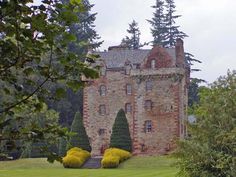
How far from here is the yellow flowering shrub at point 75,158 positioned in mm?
46294

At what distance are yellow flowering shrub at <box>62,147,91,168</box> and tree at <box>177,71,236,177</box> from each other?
2694cm

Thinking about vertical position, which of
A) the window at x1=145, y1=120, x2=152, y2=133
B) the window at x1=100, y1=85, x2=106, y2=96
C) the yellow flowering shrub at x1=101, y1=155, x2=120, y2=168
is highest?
the window at x1=100, y1=85, x2=106, y2=96

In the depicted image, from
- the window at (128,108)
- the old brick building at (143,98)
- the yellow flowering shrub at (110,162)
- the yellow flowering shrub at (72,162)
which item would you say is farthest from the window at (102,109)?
the yellow flowering shrub at (110,162)

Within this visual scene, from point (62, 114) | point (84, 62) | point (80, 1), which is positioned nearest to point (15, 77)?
point (84, 62)

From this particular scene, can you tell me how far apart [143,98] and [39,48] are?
52.7m

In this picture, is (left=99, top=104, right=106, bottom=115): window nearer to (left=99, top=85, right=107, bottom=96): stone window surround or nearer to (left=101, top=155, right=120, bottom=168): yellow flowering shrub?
(left=99, top=85, right=107, bottom=96): stone window surround

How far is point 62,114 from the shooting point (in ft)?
227

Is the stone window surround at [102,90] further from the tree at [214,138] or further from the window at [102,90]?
the tree at [214,138]

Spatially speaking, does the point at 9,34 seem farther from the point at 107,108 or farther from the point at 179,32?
the point at 179,32

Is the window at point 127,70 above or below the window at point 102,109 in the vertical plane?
above

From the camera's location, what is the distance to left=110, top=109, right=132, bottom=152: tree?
2084 inches

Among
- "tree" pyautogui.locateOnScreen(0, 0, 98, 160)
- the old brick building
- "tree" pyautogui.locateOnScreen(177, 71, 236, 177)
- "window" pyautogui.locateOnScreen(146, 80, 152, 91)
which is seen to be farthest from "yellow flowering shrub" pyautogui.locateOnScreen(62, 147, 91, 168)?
"tree" pyautogui.locateOnScreen(0, 0, 98, 160)

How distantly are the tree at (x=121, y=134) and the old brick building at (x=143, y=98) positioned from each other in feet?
7.70

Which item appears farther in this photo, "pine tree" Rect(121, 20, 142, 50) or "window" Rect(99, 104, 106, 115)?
"pine tree" Rect(121, 20, 142, 50)
